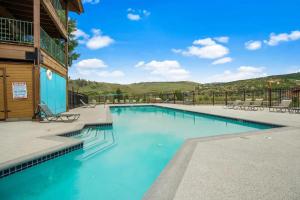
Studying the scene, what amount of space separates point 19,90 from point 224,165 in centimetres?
843

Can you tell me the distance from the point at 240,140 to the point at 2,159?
4.74 m

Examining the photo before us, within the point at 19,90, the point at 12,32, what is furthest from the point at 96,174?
the point at 12,32

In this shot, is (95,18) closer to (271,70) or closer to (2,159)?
(2,159)

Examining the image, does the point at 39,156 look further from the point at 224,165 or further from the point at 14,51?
the point at 14,51

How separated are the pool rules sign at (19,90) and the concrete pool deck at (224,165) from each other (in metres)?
3.86

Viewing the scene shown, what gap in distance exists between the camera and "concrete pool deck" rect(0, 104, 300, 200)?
2158 millimetres

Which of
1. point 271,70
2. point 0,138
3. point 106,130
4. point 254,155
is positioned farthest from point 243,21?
point 271,70

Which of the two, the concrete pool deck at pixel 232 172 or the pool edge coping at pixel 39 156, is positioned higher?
the concrete pool deck at pixel 232 172

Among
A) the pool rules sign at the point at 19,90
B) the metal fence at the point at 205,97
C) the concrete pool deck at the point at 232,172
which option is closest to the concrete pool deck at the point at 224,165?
the concrete pool deck at the point at 232,172

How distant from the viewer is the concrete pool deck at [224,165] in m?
2.16

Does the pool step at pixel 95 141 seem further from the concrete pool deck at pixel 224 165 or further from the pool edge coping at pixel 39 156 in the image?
the concrete pool deck at pixel 224 165

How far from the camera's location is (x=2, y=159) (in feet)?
10.9

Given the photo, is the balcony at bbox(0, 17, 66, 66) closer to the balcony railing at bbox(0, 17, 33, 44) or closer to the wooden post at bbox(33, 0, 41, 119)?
the balcony railing at bbox(0, 17, 33, 44)

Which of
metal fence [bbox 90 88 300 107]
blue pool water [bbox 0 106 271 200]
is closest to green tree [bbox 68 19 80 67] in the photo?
metal fence [bbox 90 88 300 107]
